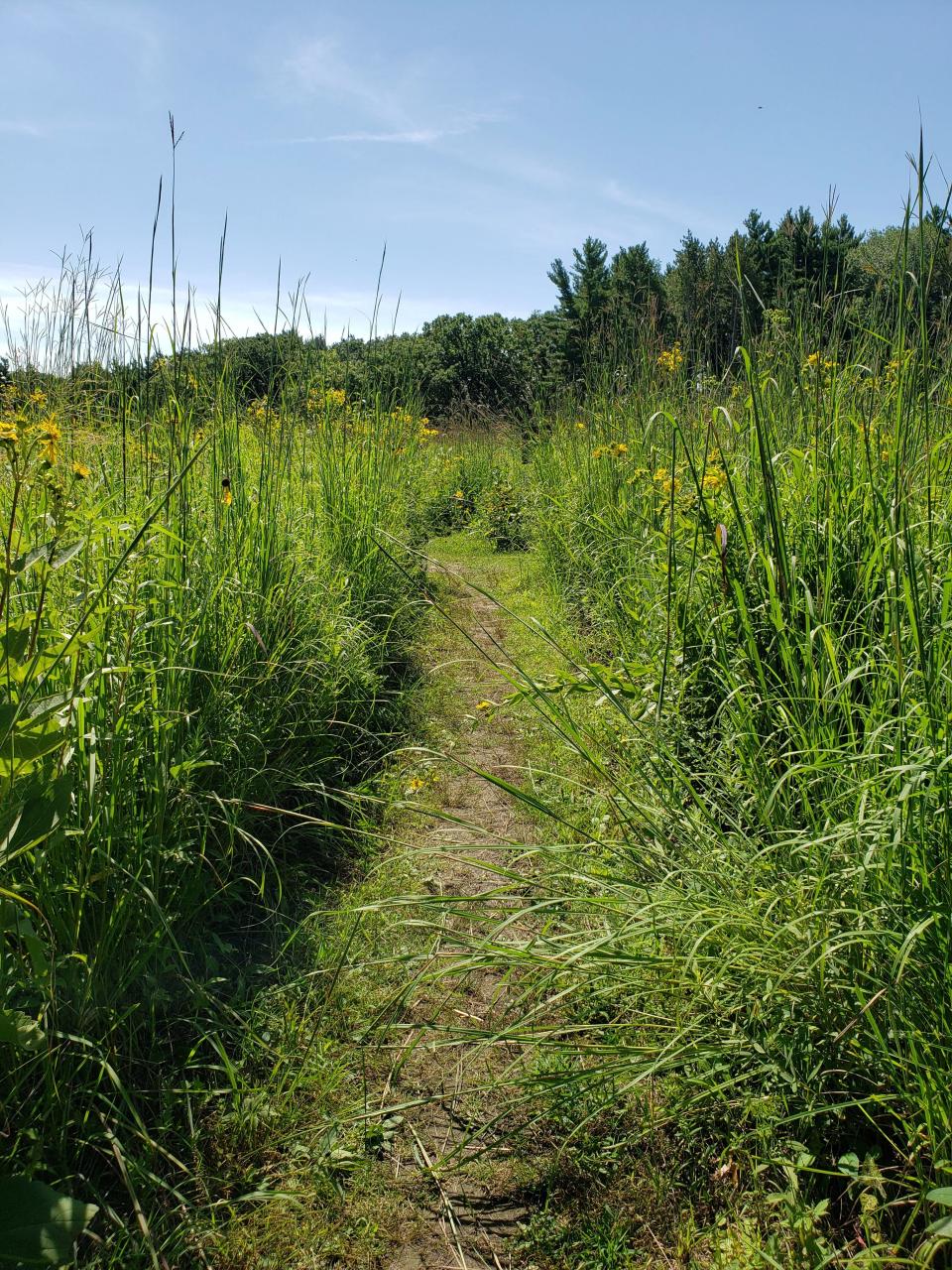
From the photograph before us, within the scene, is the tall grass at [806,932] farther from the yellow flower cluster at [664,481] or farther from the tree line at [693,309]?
the yellow flower cluster at [664,481]

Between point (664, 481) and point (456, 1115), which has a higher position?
point (664, 481)

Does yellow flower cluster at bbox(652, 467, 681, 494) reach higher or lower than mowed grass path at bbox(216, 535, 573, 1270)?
higher

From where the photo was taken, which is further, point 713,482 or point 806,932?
point 713,482

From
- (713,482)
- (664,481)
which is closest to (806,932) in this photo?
(713,482)

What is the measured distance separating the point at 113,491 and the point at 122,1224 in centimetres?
201

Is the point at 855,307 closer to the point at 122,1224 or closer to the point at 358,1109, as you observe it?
the point at 358,1109

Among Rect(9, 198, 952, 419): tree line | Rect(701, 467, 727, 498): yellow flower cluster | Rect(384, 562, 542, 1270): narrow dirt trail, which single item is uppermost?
Rect(9, 198, 952, 419): tree line

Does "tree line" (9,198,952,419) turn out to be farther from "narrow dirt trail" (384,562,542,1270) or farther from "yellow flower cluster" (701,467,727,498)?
"narrow dirt trail" (384,562,542,1270)

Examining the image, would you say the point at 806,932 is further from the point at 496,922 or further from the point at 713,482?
the point at 713,482

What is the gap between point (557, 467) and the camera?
6.61 m

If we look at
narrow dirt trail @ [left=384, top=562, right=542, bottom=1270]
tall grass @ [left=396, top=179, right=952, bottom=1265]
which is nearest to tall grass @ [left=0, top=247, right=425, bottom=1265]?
narrow dirt trail @ [left=384, top=562, right=542, bottom=1270]

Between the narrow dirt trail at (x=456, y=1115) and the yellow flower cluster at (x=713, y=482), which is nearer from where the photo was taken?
the narrow dirt trail at (x=456, y=1115)

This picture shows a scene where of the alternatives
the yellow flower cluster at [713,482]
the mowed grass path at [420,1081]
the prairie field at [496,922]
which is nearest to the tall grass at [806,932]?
the prairie field at [496,922]

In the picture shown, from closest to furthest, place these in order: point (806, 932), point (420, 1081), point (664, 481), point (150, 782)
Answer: point (806, 932), point (420, 1081), point (150, 782), point (664, 481)
